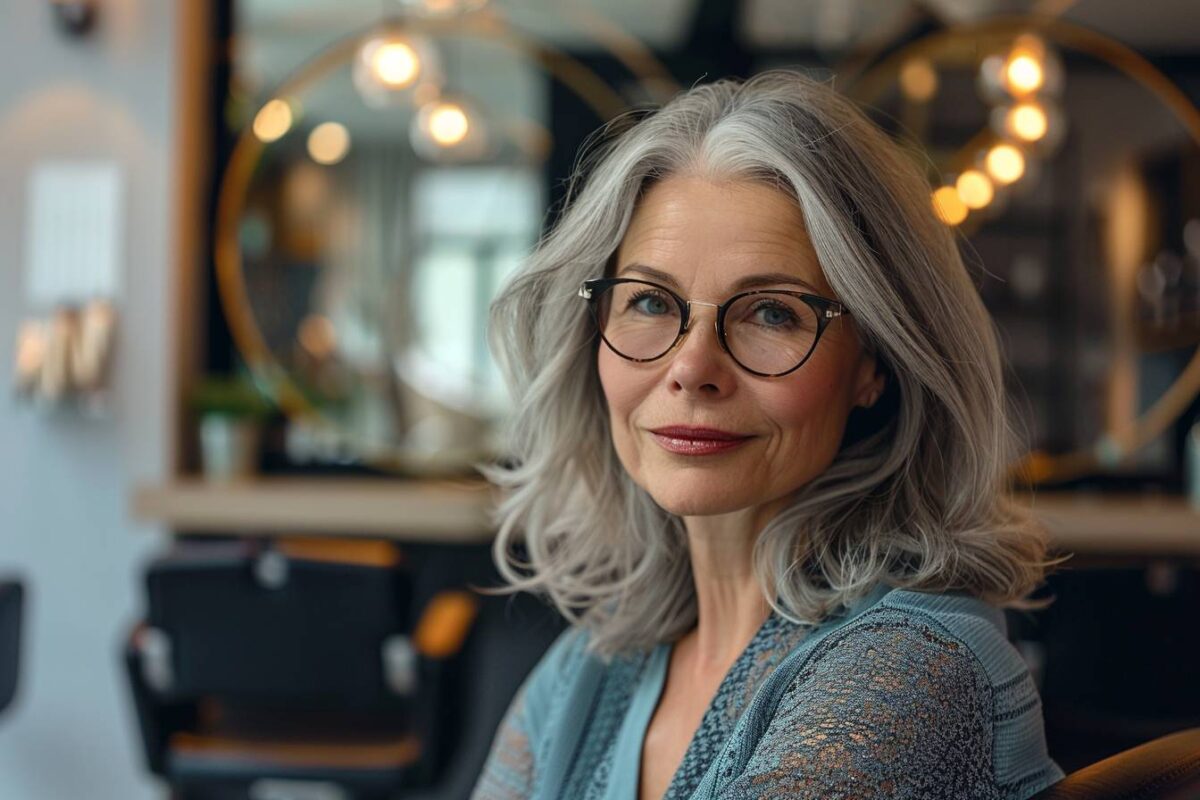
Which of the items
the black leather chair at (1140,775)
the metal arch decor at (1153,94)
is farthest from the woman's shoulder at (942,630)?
the metal arch decor at (1153,94)

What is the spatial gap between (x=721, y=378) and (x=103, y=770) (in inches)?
120

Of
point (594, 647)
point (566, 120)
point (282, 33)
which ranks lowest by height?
point (594, 647)

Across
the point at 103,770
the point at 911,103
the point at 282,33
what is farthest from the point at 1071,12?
the point at 103,770

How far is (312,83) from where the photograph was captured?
4.01 meters

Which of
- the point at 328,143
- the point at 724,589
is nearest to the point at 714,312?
the point at 724,589

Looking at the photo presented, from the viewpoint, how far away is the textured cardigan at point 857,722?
97cm

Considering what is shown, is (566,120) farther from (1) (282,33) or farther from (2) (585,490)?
(2) (585,490)

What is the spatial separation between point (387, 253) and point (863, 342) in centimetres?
287

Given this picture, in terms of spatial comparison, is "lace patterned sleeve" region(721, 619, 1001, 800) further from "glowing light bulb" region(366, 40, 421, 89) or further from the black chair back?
"glowing light bulb" region(366, 40, 421, 89)

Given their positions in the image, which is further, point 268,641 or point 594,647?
point 268,641

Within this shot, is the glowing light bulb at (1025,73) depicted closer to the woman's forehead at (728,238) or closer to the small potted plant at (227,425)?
the small potted plant at (227,425)

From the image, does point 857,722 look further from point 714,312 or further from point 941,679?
point 714,312

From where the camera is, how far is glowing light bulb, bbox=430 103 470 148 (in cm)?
396

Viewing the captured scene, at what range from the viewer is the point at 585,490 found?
1.56 metres
